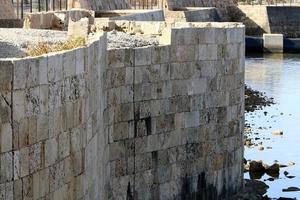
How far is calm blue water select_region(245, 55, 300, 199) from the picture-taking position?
73.0 feet

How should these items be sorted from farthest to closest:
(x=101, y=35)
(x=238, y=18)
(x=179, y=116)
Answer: (x=238, y=18) < (x=179, y=116) < (x=101, y=35)

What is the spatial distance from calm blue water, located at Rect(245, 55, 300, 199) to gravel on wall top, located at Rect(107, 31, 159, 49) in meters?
5.11

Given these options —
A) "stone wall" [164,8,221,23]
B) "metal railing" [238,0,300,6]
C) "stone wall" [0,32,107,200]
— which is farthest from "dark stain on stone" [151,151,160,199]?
"metal railing" [238,0,300,6]

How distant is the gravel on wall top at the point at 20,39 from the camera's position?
12.8 m

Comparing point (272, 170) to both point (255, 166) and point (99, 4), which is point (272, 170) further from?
point (99, 4)

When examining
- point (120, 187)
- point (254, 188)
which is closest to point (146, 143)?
point (120, 187)

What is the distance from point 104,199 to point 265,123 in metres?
18.2

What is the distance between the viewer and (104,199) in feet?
41.4

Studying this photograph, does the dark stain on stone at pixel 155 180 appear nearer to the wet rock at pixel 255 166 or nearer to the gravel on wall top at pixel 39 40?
the gravel on wall top at pixel 39 40

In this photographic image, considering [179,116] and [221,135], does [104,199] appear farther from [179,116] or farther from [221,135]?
[221,135]

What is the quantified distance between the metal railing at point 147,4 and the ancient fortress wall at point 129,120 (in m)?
32.4

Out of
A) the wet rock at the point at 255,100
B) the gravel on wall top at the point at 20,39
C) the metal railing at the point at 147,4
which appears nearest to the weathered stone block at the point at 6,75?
the gravel on wall top at the point at 20,39

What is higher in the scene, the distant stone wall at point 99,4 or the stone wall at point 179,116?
the distant stone wall at point 99,4

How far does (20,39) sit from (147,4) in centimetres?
3470
